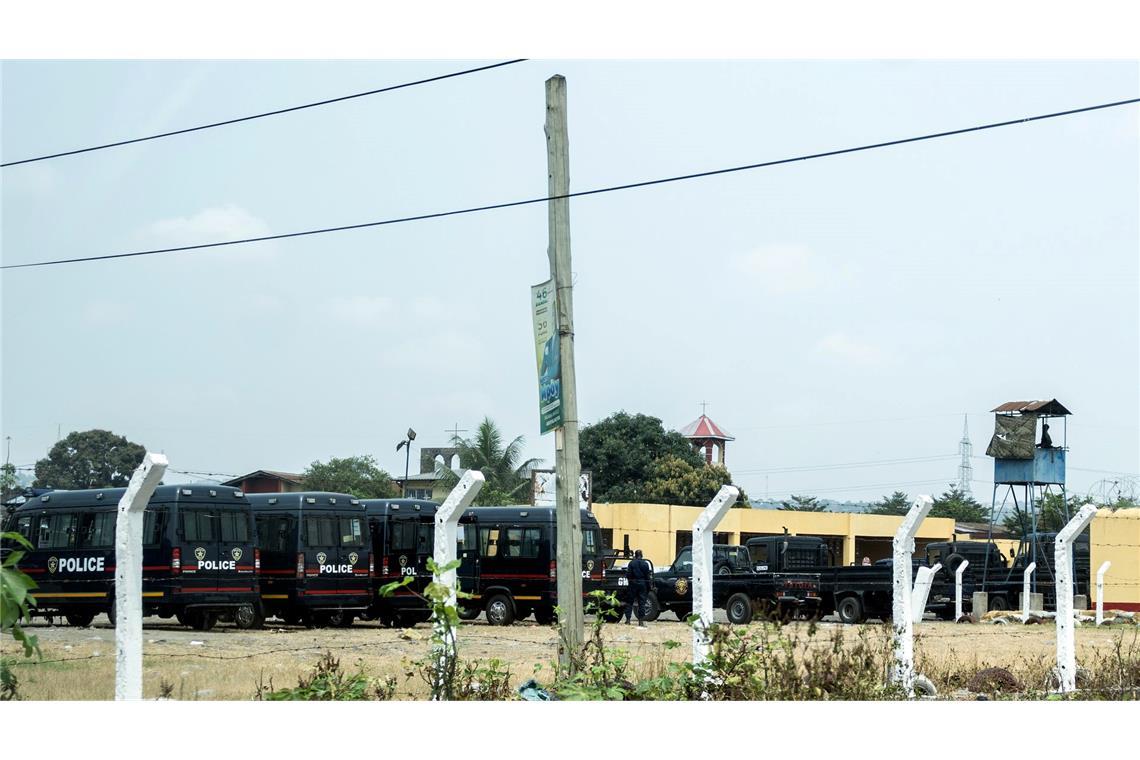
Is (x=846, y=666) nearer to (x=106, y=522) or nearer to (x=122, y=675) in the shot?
(x=122, y=675)

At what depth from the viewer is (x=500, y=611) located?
1136 inches

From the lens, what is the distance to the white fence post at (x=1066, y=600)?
12.5m

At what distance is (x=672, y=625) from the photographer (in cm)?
2895

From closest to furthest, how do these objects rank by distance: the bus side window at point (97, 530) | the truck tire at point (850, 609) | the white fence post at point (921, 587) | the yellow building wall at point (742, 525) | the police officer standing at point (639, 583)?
the bus side window at point (97, 530) → the police officer standing at point (639, 583) → the white fence post at point (921, 587) → the truck tire at point (850, 609) → the yellow building wall at point (742, 525)

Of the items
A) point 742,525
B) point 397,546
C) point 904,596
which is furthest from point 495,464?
point 904,596

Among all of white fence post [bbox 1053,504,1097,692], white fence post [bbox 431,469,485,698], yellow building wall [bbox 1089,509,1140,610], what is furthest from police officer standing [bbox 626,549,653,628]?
white fence post [bbox 431,469,485,698]

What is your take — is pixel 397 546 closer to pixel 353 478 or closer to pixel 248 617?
pixel 248 617

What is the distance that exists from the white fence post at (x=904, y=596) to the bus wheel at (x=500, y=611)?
59.8 ft

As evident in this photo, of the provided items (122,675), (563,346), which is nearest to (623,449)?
(563,346)

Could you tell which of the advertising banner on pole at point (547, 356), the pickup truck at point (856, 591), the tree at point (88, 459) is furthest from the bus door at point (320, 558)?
the tree at point (88, 459)

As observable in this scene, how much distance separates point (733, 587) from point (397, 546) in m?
7.75

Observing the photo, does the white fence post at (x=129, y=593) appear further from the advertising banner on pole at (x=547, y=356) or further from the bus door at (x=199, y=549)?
the bus door at (x=199, y=549)

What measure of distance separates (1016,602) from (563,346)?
1070 inches

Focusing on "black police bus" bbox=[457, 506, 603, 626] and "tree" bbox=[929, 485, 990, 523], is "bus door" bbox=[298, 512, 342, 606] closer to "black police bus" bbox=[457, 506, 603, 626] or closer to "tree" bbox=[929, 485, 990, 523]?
"black police bus" bbox=[457, 506, 603, 626]
